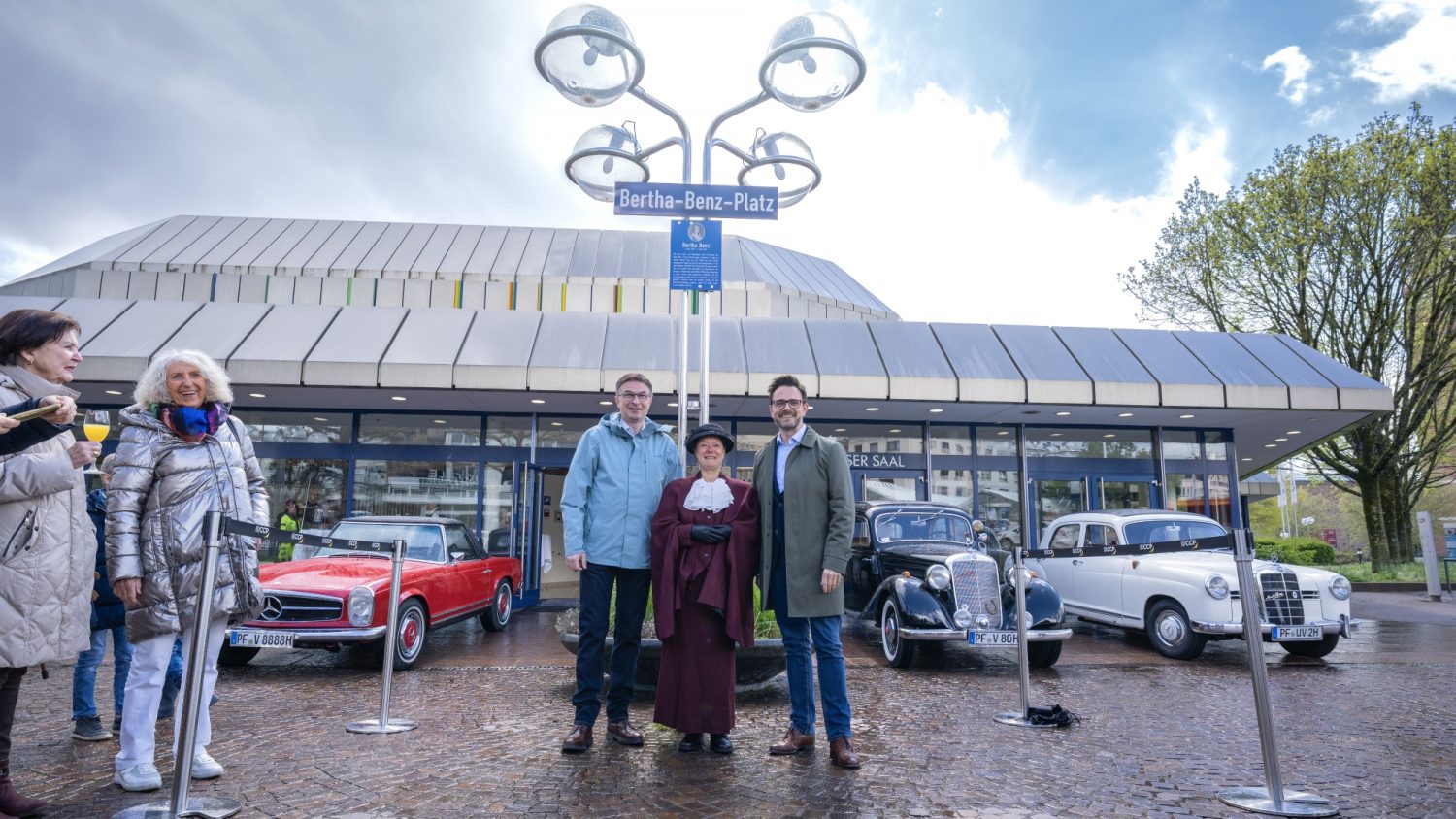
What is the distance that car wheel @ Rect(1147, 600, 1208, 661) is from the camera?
8.10 metres

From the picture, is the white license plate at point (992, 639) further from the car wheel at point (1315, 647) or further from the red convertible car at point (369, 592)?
the red convertible car at point (369, 592)

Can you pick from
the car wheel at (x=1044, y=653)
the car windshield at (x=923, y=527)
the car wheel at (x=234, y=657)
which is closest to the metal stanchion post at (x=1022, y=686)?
the car wheel at (x=1044, y=653)

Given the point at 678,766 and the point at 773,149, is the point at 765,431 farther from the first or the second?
Answer: the point at 678,766

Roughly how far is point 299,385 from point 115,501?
29.7 feet

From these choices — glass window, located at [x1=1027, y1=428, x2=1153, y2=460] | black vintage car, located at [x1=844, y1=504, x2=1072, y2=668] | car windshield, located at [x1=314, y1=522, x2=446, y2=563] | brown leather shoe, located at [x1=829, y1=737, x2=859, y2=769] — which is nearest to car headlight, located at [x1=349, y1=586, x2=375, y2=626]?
car windshield, located at [x1=314, y1=522, x2=446, y2=563]

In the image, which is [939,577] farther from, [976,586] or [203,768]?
[203,768]

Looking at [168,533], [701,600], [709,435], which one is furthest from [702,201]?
[168,533]

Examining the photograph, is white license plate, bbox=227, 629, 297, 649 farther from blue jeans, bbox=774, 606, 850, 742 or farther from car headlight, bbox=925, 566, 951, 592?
car headlight, bbox=925, 566, 951, 592

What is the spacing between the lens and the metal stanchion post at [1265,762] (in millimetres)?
3529

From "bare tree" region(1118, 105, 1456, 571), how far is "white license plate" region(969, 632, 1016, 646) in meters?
15.4

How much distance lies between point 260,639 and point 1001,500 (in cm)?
1267

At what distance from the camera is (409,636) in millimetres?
7492

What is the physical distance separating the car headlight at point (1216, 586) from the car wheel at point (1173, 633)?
1.23ft

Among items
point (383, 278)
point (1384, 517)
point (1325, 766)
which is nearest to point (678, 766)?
point (1325, 766)
